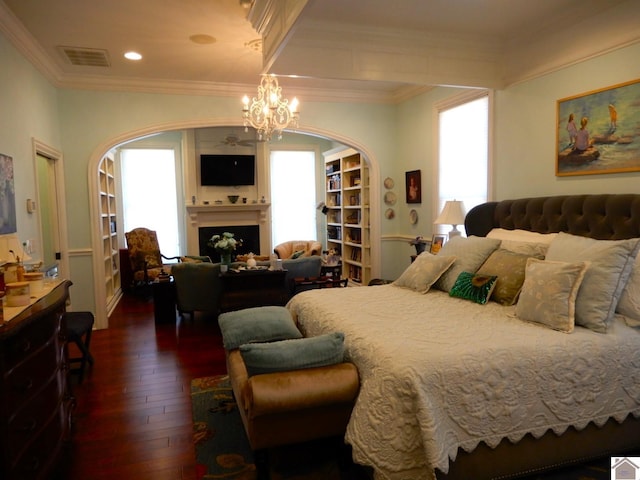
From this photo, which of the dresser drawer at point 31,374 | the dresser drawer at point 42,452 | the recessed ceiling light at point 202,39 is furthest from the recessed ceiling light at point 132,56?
the dresser drawer at point 42,452

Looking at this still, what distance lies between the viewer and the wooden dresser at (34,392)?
1.76 m

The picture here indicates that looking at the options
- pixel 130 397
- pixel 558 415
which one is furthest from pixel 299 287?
pixel 558 415

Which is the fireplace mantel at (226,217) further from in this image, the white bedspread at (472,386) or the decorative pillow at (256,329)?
the white bedspread at (472,386)

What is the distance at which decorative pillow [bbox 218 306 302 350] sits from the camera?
2.69m

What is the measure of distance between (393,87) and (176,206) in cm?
466

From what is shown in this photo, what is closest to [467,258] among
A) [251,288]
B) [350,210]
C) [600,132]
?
[600,132]

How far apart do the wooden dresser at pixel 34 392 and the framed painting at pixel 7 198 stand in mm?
1127

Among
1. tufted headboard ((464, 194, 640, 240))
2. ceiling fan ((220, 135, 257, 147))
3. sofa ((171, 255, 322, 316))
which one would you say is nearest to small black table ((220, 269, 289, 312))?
sofa ((171, 255, 322, 316))

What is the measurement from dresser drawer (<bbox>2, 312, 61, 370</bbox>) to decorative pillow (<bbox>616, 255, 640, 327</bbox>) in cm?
304

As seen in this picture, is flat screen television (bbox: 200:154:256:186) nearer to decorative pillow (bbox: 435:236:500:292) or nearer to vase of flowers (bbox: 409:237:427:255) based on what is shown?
vase of flowers (bbox: 409:237:427:255)

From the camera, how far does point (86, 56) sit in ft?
14.2

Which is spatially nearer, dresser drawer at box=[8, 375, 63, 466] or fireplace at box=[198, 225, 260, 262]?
dresser drawer at box=[8, 375, 63, 466]

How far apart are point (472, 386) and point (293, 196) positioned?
23.5ft

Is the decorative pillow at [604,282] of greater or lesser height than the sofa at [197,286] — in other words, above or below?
above
